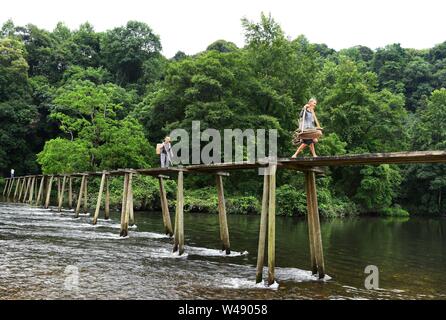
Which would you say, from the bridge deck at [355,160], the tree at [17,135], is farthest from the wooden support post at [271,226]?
the tree at [17,135]

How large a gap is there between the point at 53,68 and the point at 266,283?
58.9m

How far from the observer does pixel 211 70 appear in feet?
135

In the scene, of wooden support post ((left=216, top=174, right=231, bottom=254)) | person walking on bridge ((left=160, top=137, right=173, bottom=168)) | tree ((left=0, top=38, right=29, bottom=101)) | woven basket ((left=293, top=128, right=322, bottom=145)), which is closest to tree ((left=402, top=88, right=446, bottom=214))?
person walking on bridge ((left=160, top=137, right=173, bottom=168))

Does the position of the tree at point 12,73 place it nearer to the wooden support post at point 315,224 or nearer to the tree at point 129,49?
the tree at point 129,49

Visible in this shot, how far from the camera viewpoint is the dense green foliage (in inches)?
1480

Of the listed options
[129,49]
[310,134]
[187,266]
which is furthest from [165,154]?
[129,49]

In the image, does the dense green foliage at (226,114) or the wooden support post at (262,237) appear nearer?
the wooden support post at (262,237)

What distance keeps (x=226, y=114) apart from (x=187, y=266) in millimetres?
27332

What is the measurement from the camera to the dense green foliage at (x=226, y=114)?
37.6 meters

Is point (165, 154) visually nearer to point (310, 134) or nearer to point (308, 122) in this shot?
point (308, 122)

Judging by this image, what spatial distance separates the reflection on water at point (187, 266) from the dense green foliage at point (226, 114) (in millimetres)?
16145
